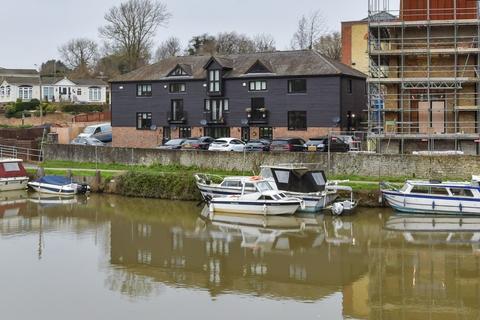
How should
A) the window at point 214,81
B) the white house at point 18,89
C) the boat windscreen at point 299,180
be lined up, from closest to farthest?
1. the boat windscreen at point 299,180
2. the window at point 214,81
3. the white house at point 18,89

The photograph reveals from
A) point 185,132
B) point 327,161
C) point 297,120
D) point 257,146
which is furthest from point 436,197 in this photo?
point 185,132

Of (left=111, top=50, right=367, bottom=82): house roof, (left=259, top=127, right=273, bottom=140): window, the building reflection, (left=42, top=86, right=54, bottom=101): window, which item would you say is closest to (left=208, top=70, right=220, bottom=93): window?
(left=111, top=50, right=367, bottom=82): house roof

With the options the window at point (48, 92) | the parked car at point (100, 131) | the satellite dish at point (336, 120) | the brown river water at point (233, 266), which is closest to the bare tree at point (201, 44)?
the window at point (48, 92)

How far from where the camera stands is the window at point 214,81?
5425cm

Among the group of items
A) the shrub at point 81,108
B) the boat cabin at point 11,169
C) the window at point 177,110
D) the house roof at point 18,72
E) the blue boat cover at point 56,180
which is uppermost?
the house roof at point 18,72

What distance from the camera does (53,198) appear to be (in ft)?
139

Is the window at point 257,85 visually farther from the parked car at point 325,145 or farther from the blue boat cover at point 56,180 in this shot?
the blue boat cover at point 56,180

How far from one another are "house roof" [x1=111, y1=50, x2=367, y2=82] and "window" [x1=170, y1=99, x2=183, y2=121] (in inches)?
89.5

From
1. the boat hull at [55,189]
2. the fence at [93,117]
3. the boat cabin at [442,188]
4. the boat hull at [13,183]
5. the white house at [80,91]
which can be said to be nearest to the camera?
the boat cabin at [442,188]

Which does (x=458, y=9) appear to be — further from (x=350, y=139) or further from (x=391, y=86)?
(x=350, y=139)

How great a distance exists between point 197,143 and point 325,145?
31.2ft

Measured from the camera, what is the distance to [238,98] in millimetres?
53750

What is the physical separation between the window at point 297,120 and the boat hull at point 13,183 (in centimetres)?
1927

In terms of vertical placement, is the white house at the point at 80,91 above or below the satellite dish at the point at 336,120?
above
